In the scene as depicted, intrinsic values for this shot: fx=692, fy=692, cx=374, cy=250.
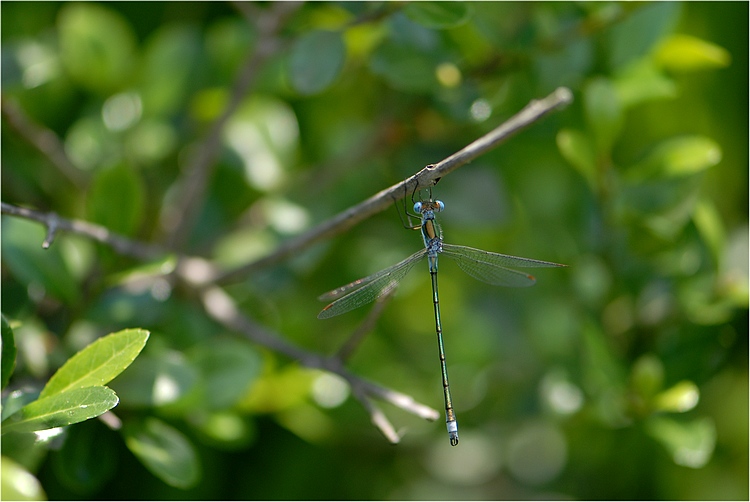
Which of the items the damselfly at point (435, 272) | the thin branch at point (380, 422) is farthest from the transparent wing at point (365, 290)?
the thin branch at point (380, 422)

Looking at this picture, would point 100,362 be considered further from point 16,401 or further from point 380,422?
point 380,422

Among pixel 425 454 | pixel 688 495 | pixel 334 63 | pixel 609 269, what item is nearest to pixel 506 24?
pixel 334 63

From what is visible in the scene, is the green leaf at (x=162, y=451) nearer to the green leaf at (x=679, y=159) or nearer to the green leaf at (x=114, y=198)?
the green leaf at (x=114, y=198)

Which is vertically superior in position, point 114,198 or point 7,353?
point 114,198

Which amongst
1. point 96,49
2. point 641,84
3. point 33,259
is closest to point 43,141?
point 96,49

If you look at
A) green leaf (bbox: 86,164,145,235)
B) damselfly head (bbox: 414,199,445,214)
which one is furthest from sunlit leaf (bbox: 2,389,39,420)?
damselfly head (bbox: 414,199,445,214)

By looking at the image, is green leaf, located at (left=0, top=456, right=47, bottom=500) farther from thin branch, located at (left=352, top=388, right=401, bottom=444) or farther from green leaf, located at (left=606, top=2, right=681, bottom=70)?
green leaf, located at (left=606, top=2, right=681, bottom=70)

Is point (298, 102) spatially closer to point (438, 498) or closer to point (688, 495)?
point (438, 498)
